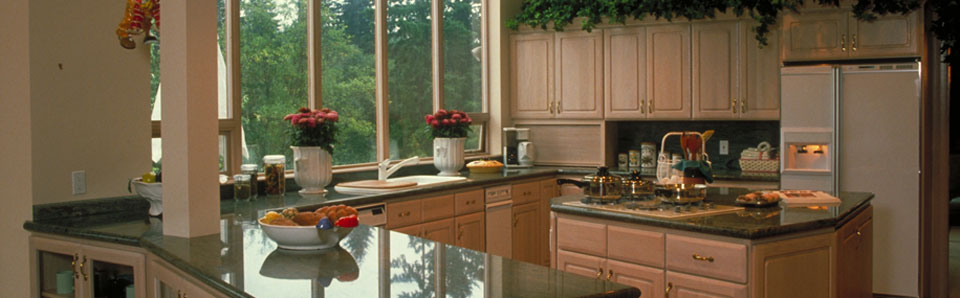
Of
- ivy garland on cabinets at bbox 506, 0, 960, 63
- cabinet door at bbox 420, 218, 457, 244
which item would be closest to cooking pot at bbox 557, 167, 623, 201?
cabinet door at bbox 420, 218, 457, 244

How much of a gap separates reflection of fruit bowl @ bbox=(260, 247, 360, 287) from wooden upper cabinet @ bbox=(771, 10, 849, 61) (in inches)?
153

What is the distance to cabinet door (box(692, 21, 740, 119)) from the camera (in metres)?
5.50

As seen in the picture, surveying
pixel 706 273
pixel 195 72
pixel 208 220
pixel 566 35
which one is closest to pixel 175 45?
pixel 195 72

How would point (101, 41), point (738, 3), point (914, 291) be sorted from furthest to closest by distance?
point (738, 3) < point (914, 291) < point (101, 41)

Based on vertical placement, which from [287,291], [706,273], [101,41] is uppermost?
[101,41]

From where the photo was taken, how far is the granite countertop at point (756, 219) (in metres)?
2.96

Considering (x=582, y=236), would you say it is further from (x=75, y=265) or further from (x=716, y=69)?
(x=716, y=69)

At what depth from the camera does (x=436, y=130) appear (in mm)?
5406

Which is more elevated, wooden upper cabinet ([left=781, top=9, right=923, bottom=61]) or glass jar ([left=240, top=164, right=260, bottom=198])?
wooden upper cabinet ([left=781, top=9, right=923, bottom=61])

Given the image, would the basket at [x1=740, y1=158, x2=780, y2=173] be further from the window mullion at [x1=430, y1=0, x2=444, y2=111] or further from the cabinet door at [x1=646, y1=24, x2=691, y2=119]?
the window mullion at [x1=430, y1=0, x2=444, y2=111]

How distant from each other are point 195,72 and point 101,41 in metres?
1.21

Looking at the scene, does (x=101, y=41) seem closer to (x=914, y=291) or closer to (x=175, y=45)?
(x=175, y=45)

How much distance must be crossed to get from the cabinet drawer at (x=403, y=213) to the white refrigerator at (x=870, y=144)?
2.49 meters

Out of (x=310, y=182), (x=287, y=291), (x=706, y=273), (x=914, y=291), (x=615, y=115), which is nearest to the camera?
Result: (x=287, y=291)
